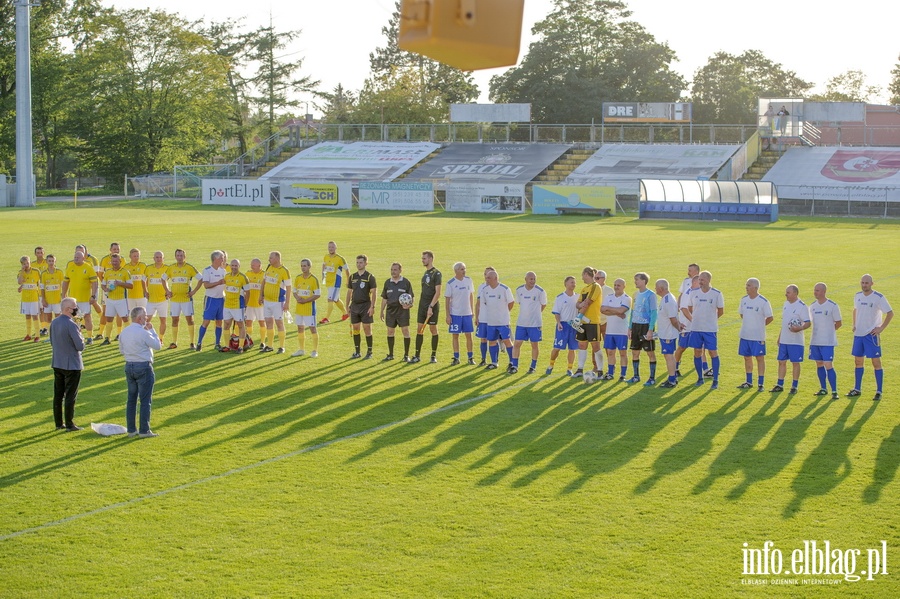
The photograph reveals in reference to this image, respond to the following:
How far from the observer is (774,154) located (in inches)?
2618

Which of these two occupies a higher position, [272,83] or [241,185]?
[272,83]

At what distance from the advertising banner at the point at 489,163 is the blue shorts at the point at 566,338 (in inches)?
1885

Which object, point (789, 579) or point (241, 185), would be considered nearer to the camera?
point (789, 579)

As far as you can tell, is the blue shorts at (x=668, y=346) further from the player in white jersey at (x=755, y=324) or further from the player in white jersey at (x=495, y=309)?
the player in white jersey at (x=495, y=309)

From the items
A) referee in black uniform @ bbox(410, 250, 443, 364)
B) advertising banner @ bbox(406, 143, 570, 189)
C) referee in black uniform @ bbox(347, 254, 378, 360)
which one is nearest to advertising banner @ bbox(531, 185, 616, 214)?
advertising banner @ bbox(406, 143, 570, 189)

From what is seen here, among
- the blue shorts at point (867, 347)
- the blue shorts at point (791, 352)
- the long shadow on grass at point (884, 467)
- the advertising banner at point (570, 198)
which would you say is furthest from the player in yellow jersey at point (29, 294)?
the advertising banner at point (570, 198)

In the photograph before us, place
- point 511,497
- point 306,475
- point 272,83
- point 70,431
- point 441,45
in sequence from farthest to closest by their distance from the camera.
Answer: point 272,83 → point 70,431 → point 306,475 → point 511,497 → point 441,45

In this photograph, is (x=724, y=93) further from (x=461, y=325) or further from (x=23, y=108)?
(x=461, y=325)

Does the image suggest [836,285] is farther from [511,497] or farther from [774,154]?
[774,154]

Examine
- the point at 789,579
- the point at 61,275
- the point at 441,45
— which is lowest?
the point at 789,579

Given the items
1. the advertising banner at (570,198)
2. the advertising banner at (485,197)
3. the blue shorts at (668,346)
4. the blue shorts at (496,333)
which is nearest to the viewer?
the blue shorts at (668,346)

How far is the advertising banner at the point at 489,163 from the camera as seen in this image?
220 feet

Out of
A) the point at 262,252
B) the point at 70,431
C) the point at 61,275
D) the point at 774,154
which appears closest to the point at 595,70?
the point at 774,154

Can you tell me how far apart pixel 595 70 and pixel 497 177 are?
3057cm
